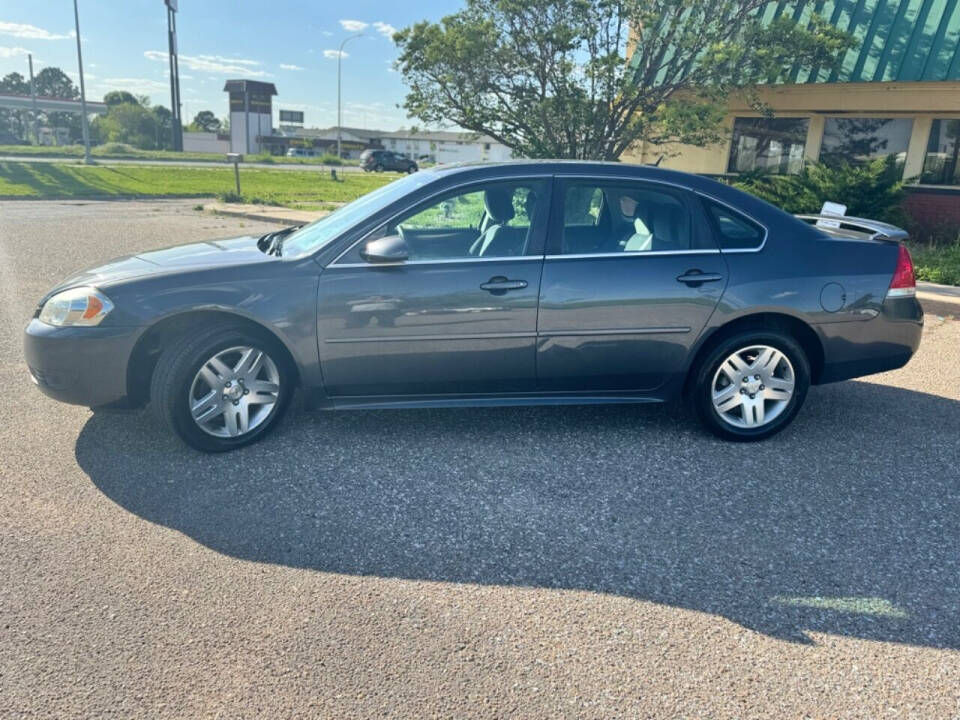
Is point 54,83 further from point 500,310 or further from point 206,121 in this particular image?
point 500,310

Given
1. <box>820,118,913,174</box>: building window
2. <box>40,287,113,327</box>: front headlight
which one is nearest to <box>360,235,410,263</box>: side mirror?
<box>40,287,113,327</box>: front headlight

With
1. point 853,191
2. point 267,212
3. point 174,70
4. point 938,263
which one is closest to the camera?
point 938,263

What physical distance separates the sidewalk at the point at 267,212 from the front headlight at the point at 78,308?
10730 mm

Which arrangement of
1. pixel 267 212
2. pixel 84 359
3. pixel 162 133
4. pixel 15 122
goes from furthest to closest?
pixel 15 122 → pixel 162 133 → pixel 267 212 → pixel 84 359

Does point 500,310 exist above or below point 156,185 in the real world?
above

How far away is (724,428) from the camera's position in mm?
4445

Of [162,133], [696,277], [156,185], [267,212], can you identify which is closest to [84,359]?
[696,277]

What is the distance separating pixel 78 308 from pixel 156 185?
2491 centimetres

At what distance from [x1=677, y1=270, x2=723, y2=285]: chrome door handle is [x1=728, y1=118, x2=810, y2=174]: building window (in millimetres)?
10923

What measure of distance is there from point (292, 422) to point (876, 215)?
10.0 meters

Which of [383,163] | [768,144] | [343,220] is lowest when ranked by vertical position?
[343,220]

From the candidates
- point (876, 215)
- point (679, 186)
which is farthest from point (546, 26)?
point (679, 186)

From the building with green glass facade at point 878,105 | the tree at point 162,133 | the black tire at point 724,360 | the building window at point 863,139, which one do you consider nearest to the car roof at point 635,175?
the black tire at point 724,360

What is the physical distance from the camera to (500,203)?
438 cm
